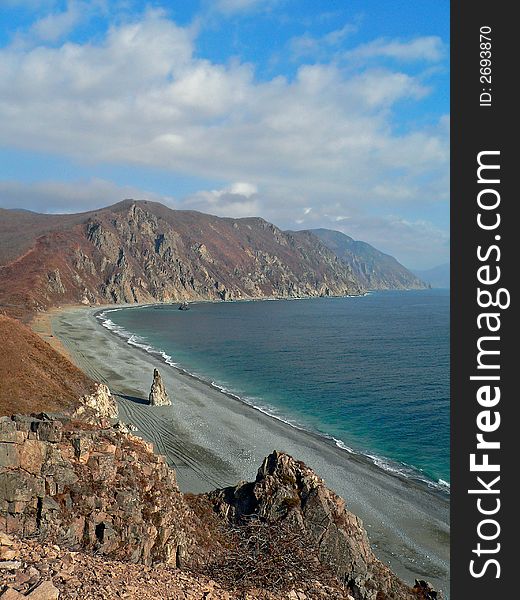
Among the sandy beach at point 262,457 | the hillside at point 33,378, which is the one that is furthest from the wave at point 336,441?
the hillside at point 33,378

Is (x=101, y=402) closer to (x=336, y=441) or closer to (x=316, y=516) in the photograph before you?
(x=336, y=441)

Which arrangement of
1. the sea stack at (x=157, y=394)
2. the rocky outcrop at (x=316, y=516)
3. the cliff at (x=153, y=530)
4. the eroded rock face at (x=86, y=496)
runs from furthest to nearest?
1. the sea stack at (x=157, y=394)
2. the rocky outcrop at (x=316, y=516)
3. the eroded rock face at (x=86, y=496)
4. the cliff at (x=153, y=530)

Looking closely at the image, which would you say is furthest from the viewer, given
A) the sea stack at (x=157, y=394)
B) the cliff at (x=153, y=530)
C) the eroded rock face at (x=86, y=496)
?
the sea stack at (x=157, y=394)

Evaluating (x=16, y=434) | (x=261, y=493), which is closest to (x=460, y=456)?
(x=261, y=493)

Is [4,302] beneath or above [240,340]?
above

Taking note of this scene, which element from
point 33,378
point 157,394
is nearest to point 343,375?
point 157,394

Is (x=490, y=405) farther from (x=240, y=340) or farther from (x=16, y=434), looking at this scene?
(x=240, y=340)

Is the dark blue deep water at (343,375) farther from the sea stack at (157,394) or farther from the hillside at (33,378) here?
the hillside at (33,378)

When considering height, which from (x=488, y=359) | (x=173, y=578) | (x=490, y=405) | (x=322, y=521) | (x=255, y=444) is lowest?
(x=255, y=444)

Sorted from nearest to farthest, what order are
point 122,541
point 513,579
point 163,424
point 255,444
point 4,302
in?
point 513,579, point 122,541, point 255,444, point 163,424, point 4,302
